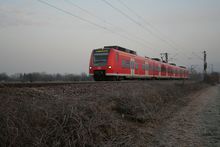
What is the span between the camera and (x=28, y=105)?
5477mm

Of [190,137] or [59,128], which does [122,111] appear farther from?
[59,128]

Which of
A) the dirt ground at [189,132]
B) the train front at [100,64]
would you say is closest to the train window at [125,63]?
the train front at [100,64]

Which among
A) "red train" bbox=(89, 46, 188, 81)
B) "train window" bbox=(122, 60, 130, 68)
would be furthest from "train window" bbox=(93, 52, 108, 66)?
"train window" bbox=(122, 60, 130, 68)

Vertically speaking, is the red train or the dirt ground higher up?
the red train

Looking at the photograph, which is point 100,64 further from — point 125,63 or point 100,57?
point 125,63

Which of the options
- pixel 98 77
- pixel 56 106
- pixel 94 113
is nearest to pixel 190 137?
pixel 94 113

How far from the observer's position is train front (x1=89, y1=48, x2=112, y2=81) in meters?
19.1

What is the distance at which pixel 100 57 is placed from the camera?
65.0 feet

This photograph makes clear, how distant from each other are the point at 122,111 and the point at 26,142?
568 cm

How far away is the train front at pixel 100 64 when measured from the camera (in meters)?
19.1

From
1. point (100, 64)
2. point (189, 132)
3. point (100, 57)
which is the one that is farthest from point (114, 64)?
point (189, 132)

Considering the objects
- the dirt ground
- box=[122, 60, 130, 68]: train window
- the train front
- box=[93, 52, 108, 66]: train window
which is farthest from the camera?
box=[122, 60, 130, 68]: train window

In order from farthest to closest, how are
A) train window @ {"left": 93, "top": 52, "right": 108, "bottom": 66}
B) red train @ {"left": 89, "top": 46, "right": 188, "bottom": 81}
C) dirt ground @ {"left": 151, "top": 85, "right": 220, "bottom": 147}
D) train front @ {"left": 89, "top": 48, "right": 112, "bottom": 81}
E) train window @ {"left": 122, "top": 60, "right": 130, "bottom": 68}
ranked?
train window @ {"left": 122, "top": 60, "right": 130, "bottom": 68}, train window @ {"left": 93, "top": 52, "right": 108, "bottom": 66}, red train @ {"left": 89, "top": 46, "right": 188, "bottom": 81}, train front @ {"left": 89, "top": 48, "right": 112, "bottom": 81}, dirt ground @ {"left": 151, "top": 85, "right": 220, "bottom": 147}

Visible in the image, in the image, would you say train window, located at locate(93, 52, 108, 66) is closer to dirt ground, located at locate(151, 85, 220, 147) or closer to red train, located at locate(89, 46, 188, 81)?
red train, located at locate(89, 46, 188, 81)
